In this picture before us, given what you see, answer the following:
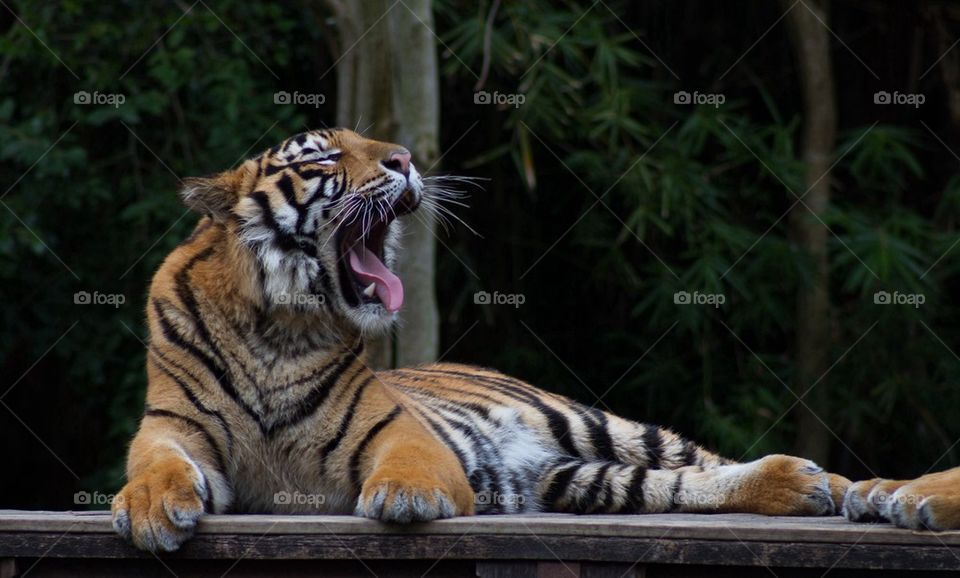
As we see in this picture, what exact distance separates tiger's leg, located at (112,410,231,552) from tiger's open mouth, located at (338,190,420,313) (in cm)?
49

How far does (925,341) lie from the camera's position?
5.97 meters

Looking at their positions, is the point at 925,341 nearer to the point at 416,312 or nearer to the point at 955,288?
the point at 955,288

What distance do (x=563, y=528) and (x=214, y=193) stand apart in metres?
1.21

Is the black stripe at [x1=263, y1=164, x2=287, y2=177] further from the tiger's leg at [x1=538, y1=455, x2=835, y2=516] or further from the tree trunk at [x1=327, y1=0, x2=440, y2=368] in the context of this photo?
the tree trunk at [x1=327, y1=0, x2=440, y2=368]

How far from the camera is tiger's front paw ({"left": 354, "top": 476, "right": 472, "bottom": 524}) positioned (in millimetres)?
2539

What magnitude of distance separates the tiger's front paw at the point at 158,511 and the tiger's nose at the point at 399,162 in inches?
35.9

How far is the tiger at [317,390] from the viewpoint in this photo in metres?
2.89

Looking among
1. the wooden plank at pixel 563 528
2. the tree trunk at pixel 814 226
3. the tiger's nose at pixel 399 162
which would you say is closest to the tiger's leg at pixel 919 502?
the wooden plank at pixel 563 528

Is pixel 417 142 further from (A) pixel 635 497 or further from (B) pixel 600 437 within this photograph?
(A) pixel 635 497

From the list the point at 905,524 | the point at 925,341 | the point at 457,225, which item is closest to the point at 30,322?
the point at 457,225

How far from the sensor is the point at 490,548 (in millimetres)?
2512

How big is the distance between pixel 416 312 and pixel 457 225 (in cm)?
149

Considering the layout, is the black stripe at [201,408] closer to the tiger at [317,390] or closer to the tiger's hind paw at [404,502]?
the tiger at [317,390]

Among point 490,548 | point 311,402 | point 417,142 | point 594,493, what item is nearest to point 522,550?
point 490,548
